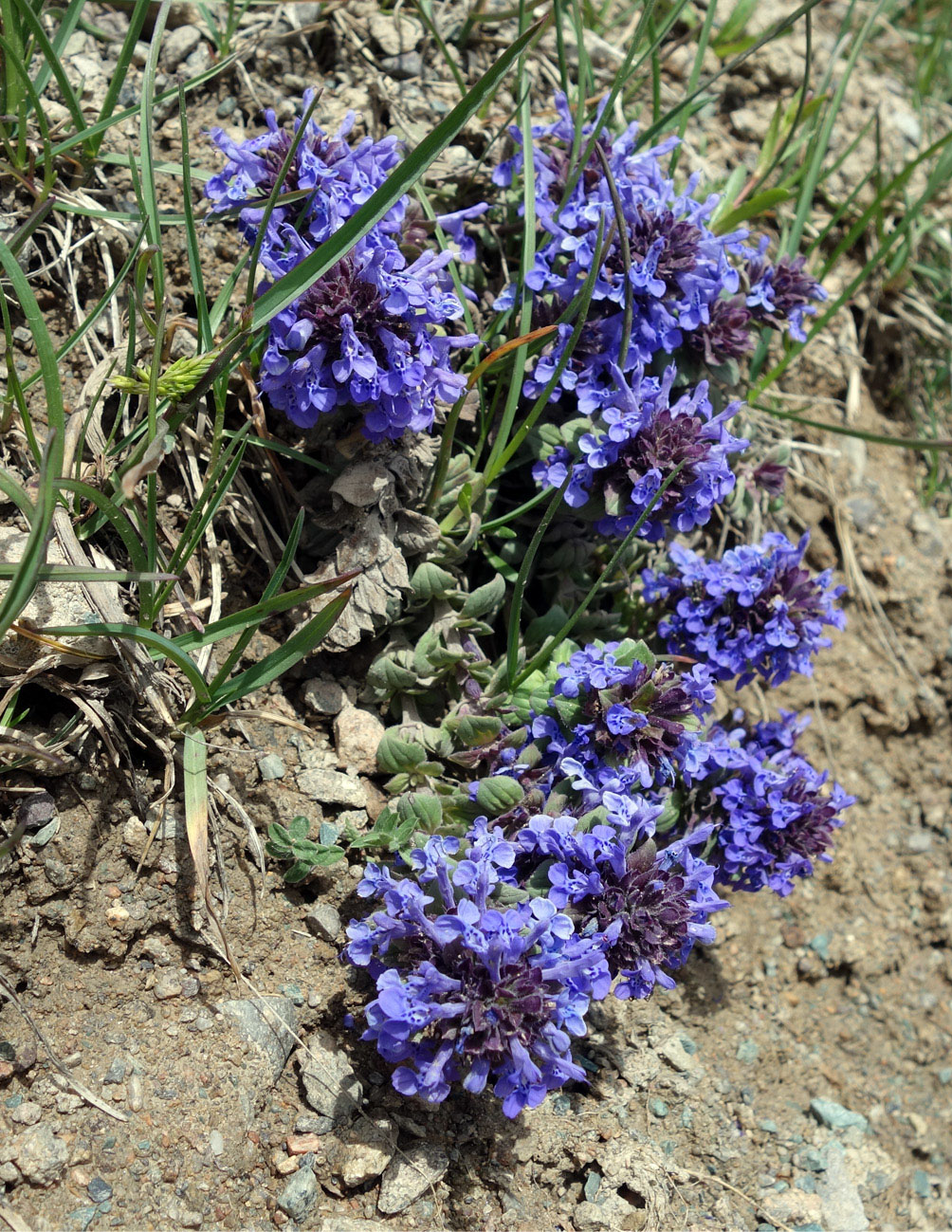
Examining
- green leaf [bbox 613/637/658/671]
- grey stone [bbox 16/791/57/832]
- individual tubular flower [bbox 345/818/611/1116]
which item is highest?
green leaf [bbox 613/637/658/671]

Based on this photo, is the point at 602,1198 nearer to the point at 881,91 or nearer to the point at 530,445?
the point at 530,445

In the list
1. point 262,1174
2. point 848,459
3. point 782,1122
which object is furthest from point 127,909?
point 848,459

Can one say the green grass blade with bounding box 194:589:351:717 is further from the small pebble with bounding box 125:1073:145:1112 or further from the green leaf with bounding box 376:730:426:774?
the small pebble with bounding box 125:1073:145:1112

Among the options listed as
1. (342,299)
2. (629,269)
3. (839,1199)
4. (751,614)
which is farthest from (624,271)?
(839,1199)

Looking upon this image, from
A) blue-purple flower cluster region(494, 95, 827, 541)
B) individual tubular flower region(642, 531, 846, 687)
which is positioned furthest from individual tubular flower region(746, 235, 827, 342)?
individual tubular flower region(642, 531, 846, 687)

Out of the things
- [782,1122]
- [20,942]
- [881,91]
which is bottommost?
[782,1122]

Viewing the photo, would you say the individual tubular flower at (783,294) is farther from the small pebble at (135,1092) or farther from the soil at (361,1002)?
the small pebble at (135,1092)

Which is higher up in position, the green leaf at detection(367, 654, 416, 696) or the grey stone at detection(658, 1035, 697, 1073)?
the green leaf at detection(367, 654, 416, 696)
